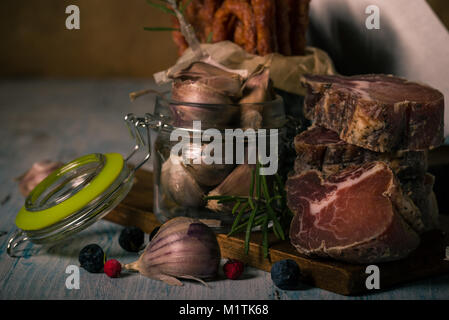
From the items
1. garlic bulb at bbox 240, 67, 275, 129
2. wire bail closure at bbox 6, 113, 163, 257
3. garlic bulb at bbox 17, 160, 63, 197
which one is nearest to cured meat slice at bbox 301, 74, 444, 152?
garlic bulb at bbox 240, 67, 275, 129

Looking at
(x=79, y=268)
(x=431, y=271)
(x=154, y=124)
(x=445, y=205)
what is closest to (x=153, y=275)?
(x=79, y=268)

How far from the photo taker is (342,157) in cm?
118

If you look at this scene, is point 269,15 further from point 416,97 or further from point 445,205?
point 445,205

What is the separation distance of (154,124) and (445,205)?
2.43 ft

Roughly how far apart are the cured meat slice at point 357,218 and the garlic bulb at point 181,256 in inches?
6.8

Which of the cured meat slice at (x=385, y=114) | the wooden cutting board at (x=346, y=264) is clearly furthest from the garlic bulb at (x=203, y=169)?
the cured meat slice at (x=385, y=114)

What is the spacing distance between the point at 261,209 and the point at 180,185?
18 cm

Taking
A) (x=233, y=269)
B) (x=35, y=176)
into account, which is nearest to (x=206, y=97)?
(x=233, y=269)

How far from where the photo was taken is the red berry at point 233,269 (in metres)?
1.10

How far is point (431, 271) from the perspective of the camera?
1.10 m

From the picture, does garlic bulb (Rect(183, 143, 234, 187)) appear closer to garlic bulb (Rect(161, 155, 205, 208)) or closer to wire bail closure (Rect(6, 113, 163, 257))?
garlic bulb (Rect(161, 155, 205, 208))

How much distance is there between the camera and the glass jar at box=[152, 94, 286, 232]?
4.00 feet

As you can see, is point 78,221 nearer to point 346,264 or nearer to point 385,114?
point 346,264

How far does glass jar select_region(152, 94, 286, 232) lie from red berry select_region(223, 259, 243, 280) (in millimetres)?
168
